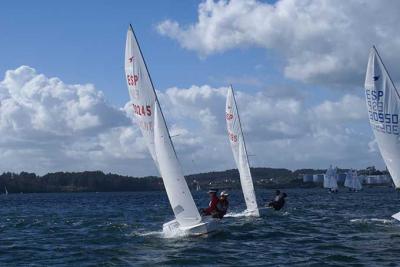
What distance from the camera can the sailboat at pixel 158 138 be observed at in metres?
24.7

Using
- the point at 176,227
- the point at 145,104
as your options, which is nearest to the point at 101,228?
the point at 176,227

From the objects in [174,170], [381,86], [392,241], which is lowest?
[392,241]

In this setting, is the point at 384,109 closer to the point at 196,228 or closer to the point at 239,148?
the point at 196,228

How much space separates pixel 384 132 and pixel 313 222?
34.6 ft

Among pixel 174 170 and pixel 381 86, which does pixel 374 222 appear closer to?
pixel 381 86

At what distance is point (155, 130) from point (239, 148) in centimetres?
1629

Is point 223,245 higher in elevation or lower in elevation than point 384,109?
lower

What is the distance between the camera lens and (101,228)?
3397 cm

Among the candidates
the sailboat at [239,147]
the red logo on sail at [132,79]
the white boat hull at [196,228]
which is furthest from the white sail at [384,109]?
the sailboat at [239,147]

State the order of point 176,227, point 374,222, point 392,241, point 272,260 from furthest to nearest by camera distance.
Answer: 1. point 374,222
2. point 176,227
3. point 392,241
4. point 272,260

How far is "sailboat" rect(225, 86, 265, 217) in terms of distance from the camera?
40.3 metres

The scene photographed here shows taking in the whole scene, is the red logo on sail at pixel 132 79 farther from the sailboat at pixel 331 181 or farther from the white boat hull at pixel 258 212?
the sailboat at pixel 331 181

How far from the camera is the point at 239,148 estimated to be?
40906 mm

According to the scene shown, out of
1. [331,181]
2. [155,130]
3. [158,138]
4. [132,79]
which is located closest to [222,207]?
[158,138]
